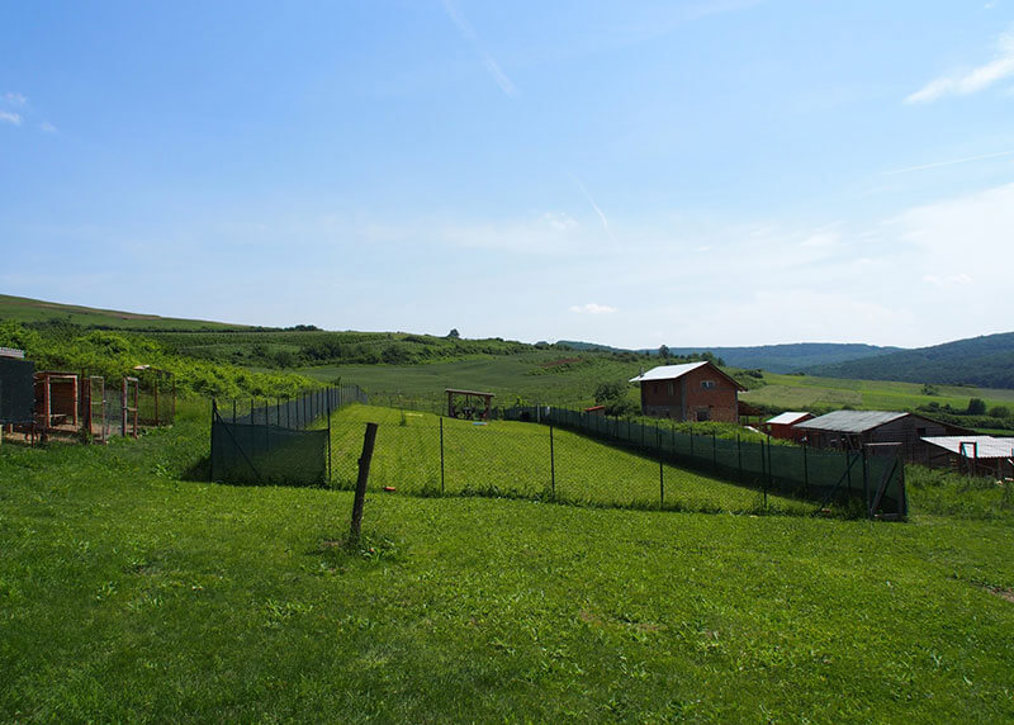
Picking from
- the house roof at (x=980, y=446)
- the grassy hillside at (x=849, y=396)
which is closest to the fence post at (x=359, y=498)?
the house roof at (x=980, y=446)

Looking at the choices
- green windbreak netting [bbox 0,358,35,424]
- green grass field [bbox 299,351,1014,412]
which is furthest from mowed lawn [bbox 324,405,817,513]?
green grass field [bbox 299,351,1014,412]

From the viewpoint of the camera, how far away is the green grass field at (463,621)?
4.87m

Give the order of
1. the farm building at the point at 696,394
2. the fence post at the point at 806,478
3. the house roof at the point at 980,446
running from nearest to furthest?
the fence post at the point at 806,478, the house roof at the point at 980,446, the farm building at the point at 696,394

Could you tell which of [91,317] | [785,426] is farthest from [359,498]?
[91,317]

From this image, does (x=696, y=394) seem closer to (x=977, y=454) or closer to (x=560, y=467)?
(x=977, y=454)

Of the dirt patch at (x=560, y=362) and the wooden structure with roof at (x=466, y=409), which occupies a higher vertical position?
the dirt patch at (x=560, y=362)

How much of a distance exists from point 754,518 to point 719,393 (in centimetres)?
3844

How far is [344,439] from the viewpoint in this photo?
22969 millimetres

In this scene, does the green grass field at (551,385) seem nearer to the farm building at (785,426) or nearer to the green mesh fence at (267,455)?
the farm building at (785,426)

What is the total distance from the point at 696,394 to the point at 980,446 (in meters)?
18.3

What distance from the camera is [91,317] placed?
8694 centimetres

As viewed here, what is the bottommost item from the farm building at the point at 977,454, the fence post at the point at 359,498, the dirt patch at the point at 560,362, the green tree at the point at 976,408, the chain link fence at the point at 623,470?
the green tree at the point at 976,408

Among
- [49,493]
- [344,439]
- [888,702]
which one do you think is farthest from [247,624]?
[344,439]

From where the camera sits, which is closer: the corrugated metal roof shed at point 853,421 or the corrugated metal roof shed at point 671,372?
the corrugated metal roof shed at point 853,421
